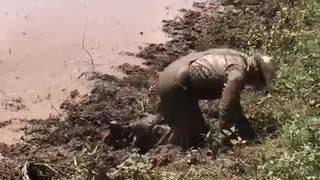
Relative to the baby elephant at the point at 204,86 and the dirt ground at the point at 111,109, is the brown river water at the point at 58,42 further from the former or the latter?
the baby elephant at the point at 204,86

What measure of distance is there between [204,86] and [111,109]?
123cm

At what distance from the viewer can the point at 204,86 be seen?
19.6ft

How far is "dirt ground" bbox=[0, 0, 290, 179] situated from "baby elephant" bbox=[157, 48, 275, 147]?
42 centimetres

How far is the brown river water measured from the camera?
717 centimetres

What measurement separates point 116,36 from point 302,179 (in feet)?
14.6

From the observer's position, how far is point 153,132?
6191 mm

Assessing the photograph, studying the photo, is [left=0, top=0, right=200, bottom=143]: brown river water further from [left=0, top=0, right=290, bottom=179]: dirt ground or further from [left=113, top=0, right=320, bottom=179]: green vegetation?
[left=113, top=0, right=320, bottom=179]: green vegetation

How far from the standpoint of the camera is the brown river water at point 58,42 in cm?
717

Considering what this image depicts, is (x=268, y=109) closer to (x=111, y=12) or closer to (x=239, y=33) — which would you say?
(x=239, y=33)

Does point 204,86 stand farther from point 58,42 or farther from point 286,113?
point 58,42

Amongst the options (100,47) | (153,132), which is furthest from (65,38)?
(153,132)

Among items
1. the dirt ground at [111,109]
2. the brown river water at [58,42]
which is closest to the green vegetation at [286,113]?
the dirt ground at [111,109]

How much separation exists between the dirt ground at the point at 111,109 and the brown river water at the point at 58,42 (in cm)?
18

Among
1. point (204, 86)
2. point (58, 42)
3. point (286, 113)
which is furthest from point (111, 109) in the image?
point (58, 42)
